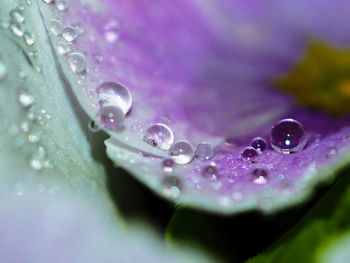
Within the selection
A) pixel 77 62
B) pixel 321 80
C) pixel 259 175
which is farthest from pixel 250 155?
pixel 321 80

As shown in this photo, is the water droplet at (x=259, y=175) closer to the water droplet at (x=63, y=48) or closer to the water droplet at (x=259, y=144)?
the water droplet at (x=259, y=144)

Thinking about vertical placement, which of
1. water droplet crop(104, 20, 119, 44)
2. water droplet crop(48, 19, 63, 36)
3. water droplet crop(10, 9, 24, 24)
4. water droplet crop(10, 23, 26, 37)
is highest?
water droplet crop(104, 20, 119, 44)

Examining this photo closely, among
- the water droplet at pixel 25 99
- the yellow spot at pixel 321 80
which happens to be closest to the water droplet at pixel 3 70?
the water droplet at pixel 25 99

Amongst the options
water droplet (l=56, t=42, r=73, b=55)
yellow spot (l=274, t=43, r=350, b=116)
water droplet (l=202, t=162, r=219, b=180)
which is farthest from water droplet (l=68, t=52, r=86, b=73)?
yellow spot (l=274, t=43, r=350, b=116)

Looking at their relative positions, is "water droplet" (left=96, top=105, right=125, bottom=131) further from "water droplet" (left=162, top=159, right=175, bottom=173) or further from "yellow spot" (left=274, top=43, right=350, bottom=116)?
"yellow spot" (left=274, top=43, right=350, bottom=116)

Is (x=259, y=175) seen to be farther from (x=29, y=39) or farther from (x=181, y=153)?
(x=29, y=39)

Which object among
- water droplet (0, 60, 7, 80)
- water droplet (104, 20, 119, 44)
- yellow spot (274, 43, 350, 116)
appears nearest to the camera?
water droplet (0, 60, 7, 80)

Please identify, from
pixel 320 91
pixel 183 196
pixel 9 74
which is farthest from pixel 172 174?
pixel 320 91
